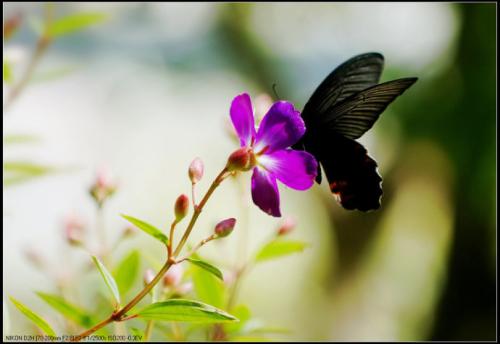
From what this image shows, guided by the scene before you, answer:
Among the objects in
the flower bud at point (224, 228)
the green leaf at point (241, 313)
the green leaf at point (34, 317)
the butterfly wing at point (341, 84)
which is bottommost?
the green leaf at point (241, 313)

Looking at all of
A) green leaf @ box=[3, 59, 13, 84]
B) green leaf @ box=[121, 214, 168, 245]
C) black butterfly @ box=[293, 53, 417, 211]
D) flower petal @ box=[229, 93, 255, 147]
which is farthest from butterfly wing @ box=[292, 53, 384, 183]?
green leaf @ box=[3, 59, 13, 84]

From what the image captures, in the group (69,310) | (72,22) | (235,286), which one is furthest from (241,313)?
(72,22)

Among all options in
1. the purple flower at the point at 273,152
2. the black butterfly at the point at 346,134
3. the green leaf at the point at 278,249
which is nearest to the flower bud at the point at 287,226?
the green leaf at the point at 278,249

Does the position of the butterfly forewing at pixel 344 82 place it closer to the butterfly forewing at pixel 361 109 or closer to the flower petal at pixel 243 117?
the butterfly forewing at pixel 361 109

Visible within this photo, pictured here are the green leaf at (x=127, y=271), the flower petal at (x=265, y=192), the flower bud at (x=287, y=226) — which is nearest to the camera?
the flower petal at (x=265, y=192)

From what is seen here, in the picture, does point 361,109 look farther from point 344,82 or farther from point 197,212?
point 197,212

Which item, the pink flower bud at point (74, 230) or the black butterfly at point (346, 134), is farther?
the pink flower bud at point (74, 230)

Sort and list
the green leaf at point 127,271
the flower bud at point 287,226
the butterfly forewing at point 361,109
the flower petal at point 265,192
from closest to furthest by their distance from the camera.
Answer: the flower petal at point 265,192 < the butterfly forewing at point 361,109 < the green leaf at point 127,271 < the flower bud at point 287,226
